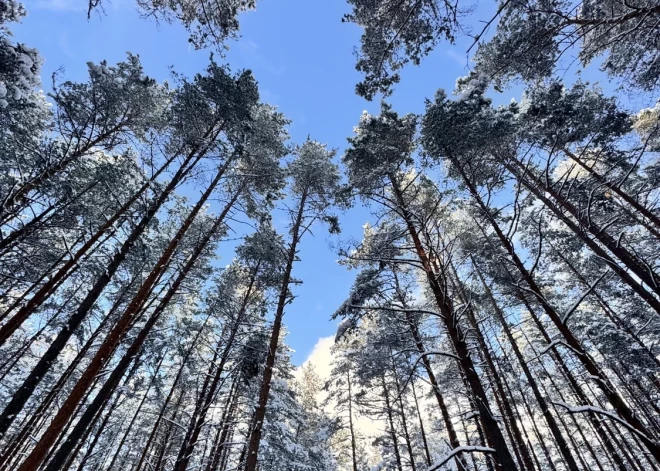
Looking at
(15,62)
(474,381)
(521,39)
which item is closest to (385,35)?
(521,39)

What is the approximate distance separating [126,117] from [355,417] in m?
21.9

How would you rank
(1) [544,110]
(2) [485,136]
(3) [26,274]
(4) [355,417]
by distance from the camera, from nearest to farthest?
(2) [485,136] < (1) [544,110] < (3) [26,274] < (4) [355,417]

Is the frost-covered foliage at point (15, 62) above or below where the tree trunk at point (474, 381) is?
above

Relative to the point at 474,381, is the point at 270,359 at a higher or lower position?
higher

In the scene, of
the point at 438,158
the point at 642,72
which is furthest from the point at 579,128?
the point at 438,158

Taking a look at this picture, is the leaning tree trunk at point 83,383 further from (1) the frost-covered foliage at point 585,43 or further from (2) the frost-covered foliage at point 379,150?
(1) the frost-covered foliage at point 585,43

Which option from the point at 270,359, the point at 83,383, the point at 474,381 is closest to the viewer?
the point at 474,381

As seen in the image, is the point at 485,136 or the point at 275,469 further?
the point at 275,469

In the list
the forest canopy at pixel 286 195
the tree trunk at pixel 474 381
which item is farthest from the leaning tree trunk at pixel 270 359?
the tree trunk at pixel 474 381

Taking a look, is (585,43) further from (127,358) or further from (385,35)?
(127,358)

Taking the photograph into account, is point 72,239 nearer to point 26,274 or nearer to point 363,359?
point 26,274

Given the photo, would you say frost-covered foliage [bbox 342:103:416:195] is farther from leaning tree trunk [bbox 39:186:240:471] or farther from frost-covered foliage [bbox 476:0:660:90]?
leaning tree trunk [bbox 39:186:240:471]

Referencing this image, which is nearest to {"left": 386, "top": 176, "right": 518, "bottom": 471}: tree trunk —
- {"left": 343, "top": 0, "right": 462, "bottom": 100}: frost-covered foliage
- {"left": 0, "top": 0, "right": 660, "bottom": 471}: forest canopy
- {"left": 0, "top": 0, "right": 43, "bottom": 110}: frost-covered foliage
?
{"left": 0, "top": 0, "right": 660, "bottom": 471}: forest canopy

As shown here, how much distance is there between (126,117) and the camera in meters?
12.4
